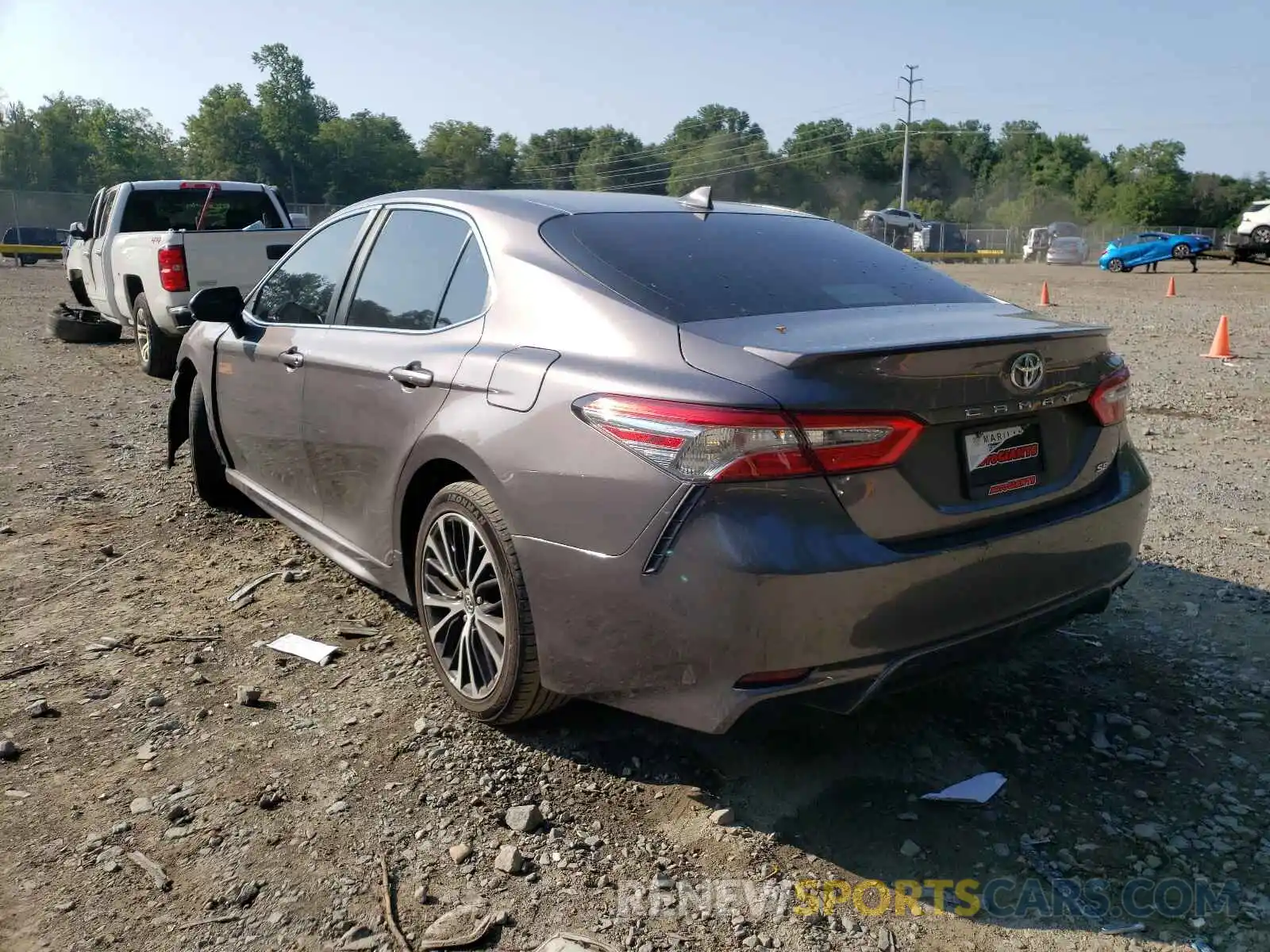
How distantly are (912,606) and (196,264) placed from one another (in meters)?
9.50

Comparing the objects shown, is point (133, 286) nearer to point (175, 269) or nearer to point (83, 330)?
point (175, 269)

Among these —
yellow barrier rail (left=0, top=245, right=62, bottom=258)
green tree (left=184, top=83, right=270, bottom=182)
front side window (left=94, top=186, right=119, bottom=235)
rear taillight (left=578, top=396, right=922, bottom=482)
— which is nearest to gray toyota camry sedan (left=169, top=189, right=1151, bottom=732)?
rear taillight (left=578, top=396, right=922, bottom=482)

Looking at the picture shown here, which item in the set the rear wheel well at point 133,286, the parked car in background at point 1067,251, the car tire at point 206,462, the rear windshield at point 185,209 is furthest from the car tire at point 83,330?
the parked car in background at point 1067,251

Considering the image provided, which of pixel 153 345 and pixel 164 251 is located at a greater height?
pixel 164 251

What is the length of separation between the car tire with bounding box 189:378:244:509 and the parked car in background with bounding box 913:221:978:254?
5134 centimetres

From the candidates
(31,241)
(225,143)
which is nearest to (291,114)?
(225,143)

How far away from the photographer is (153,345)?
436 inches

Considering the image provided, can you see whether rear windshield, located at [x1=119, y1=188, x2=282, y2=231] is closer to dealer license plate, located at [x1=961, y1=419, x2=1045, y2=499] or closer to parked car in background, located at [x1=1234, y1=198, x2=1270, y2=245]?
dealer license plate, located at [x1=961, y1=419, x2=1045, y2=499]

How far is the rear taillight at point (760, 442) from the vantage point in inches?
97.4

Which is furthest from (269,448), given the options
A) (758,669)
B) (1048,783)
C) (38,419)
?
(38,419)

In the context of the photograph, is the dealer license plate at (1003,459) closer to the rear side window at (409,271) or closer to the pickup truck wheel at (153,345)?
the rear side window at (409,271)

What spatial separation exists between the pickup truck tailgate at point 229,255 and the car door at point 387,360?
6687mm

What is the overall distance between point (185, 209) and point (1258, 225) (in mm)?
33612

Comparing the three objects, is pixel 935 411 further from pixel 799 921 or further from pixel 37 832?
pixel 37 832
